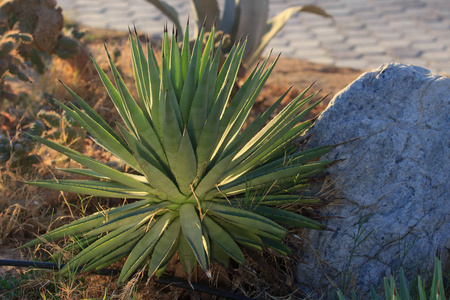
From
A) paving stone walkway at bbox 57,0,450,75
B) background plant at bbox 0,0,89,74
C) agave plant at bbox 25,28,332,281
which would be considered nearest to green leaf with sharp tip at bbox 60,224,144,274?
agave plant at bbox 25,28,332,281

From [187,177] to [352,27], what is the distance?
6.09 meters

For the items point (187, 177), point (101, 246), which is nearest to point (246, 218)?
point (187, 177)

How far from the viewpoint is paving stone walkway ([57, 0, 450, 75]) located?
6.57 m

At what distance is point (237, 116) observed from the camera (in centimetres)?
239

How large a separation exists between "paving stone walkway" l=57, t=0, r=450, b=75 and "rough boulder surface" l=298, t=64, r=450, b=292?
12.3ft

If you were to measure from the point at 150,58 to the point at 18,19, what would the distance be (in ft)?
8.73

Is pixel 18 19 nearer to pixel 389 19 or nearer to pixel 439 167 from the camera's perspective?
pixel 439 167

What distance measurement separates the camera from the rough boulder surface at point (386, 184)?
239 cm

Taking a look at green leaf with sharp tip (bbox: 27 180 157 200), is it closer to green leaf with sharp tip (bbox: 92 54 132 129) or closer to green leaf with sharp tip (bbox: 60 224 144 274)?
green leaf with sharp tip (bbox: 60 224 144 274)

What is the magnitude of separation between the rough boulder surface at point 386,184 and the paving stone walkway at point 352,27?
3750mm

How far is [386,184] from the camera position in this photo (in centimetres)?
246

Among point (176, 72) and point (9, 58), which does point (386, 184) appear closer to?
point (176, 72)

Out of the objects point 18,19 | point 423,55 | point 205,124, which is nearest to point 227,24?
point 18,19

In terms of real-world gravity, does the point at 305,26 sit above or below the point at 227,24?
below
